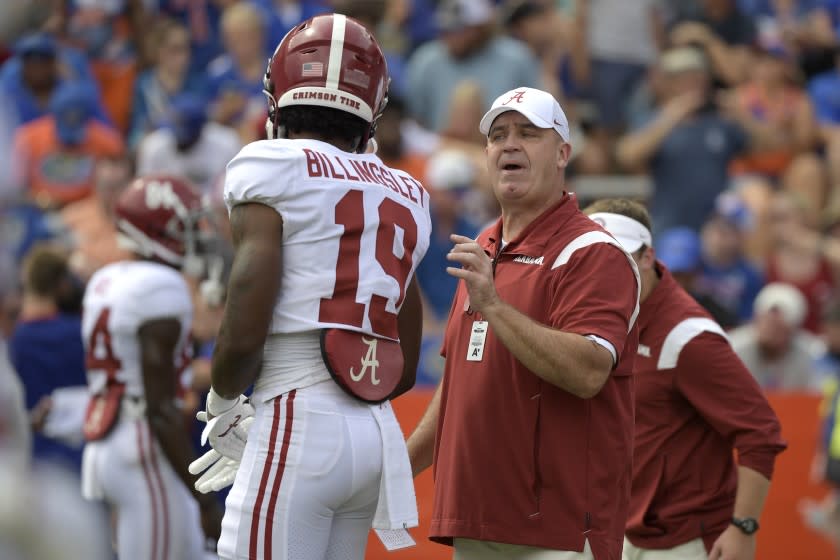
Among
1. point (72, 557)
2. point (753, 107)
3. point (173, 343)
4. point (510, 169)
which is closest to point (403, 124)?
point (753, 107)

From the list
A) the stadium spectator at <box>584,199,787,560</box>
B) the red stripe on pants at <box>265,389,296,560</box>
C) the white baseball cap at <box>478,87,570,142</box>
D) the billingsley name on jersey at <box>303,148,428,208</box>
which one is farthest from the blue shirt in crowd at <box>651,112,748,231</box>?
the red stripe on pants at <box>265,389,296,560</box>

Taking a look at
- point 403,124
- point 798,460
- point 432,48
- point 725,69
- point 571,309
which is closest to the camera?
point 571,309

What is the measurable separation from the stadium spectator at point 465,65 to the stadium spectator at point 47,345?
4.48 meters

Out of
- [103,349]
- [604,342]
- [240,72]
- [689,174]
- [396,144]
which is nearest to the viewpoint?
[604,342]

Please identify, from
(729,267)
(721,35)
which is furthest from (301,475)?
(721,35)

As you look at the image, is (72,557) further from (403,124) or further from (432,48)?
(432,48)

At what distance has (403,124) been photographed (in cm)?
1162

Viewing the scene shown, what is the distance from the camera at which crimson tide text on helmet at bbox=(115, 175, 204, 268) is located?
259 inches

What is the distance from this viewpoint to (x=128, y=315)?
6281mm

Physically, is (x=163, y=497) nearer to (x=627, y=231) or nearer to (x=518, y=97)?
(x=627, y=231)

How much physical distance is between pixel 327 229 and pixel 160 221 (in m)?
2.70

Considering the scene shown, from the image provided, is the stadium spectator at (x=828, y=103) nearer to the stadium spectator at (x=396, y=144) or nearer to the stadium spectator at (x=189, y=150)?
the stadium spectator at (x=396, y=144)

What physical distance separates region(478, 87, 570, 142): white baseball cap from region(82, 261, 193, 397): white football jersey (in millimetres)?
2307

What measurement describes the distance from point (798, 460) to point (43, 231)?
5772mm
